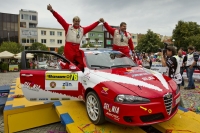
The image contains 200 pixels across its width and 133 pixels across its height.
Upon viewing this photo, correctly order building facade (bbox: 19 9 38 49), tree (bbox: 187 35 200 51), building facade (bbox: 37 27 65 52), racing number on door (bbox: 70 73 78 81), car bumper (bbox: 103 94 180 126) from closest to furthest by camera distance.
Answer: car bumper (bbox: 103 94 180 126), racing number on door (bbox: 70 73 78 81), tree (bbox: 187 35 200 51), building facade (bbox: 19 9 38 49), building facade (bbox: 37 27 65 52)

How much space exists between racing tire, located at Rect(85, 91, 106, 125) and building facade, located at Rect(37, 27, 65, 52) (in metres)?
58.9

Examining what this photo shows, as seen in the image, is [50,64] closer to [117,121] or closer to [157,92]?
[117,121]

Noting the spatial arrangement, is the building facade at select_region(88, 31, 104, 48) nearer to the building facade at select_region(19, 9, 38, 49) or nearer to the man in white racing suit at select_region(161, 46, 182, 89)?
the building facade at select_region(19, 9, 38, 49)

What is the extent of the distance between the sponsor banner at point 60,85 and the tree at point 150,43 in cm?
4375

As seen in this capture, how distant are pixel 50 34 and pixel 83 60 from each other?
6045 cm

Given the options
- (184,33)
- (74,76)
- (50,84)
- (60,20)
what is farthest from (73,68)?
(184,33)

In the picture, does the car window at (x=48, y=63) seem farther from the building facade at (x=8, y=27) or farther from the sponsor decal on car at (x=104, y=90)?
the building facade at (x=8, y=27)

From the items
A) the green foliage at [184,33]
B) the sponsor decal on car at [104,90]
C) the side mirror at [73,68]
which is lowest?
the sponsor decal on car at [104,90]

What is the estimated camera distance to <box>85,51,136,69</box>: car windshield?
3601mm

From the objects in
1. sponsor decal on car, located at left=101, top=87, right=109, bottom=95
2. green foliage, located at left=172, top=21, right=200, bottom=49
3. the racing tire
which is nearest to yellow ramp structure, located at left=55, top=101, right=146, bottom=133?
the racing tire

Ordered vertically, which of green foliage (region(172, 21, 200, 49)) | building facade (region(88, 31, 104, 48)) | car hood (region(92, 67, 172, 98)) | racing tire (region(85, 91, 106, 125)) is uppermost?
building facade (region(88, 31, 104, 48))

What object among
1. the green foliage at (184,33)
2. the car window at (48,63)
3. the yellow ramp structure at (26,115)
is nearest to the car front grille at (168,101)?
the car window at (48,63)

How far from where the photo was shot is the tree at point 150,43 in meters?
45.4

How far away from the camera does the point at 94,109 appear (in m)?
3.01
